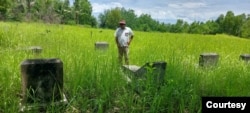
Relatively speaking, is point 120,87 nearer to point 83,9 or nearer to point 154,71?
point 154,71

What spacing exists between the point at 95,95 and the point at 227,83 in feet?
6.32

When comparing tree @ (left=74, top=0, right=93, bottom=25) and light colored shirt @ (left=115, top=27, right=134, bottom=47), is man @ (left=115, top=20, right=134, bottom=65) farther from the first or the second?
tree @ (left=74, top=0, right=93, bottom=25)

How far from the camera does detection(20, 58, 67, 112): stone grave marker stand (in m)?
3.71

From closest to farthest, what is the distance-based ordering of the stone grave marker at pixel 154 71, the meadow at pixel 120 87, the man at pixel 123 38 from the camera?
the meadow at pixel 120 87 → the stone grave marker at pixel 154 71 → the man at pixel 123 38

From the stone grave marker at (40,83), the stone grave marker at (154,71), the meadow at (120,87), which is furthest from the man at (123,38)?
the stone grave marker at (40,83)

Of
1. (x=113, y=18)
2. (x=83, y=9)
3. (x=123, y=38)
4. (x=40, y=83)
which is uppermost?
(x=83, y=9)

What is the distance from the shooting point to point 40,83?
12.4 feet

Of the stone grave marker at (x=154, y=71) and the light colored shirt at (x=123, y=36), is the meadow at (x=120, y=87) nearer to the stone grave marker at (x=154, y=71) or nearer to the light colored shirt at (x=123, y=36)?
the stone grave marker at (x=154, y=71)

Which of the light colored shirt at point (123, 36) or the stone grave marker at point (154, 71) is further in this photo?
the light colored shirt at point (123, 36)

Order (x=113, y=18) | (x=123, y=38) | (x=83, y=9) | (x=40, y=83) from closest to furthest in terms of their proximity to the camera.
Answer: (x=40, y=83) < (x=123, y=38) < (x=83, y=9) < (x=113, y=18)

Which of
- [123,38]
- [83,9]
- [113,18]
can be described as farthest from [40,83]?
[113,18]

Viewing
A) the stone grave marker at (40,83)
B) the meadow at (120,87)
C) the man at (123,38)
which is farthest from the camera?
the man at (123,38)

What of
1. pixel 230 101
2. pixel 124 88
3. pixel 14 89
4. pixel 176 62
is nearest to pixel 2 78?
pixel 14 89

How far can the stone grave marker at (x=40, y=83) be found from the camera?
3707mm
